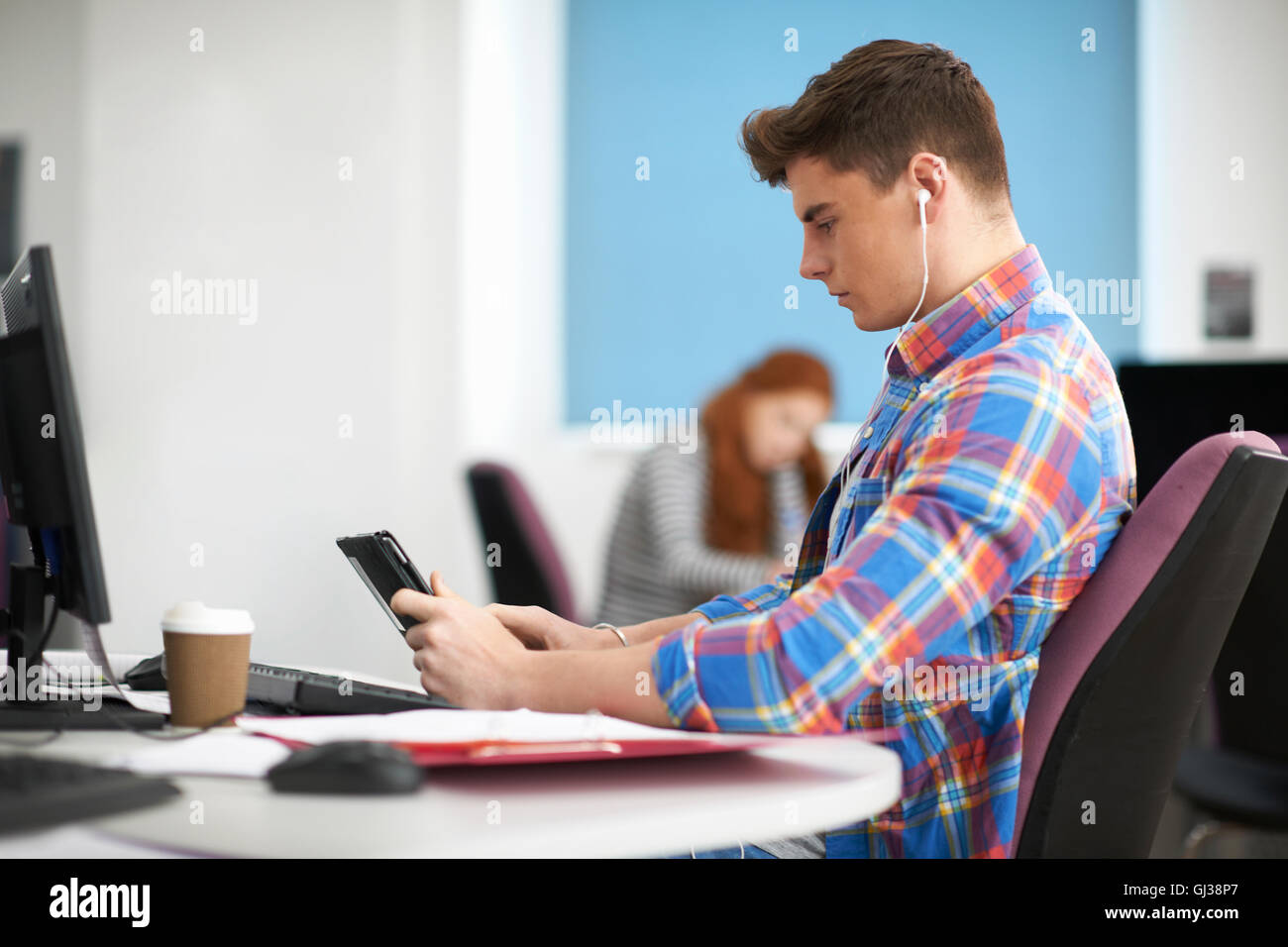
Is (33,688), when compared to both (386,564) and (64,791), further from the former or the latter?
(64,791)

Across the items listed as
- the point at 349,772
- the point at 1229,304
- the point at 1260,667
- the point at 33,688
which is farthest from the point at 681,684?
the point at 1229,304

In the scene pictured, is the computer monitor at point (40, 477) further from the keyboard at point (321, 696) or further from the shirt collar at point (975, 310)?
the shirt collar at point (975, 310)

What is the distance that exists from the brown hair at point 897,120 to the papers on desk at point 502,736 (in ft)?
1.81

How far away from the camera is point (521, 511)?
2.47 m

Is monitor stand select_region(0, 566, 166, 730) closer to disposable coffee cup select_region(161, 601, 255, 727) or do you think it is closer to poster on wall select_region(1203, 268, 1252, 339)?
disposable coffee cup select_region(161, 601, 255, 727)

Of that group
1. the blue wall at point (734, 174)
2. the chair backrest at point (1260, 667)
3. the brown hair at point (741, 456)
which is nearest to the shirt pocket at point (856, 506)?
the chair backrest at point (1260, 667)

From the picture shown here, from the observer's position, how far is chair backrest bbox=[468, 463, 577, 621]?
96.9 inches

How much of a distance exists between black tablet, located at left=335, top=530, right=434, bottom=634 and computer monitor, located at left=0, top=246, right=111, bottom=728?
21cm

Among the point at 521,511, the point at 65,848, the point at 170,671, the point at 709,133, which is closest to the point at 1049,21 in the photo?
the point at 709,133

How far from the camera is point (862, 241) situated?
1.05m

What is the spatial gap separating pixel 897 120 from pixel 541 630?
1.89 ft

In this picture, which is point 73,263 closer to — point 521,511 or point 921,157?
point 521,511

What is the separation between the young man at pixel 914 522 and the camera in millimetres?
787
